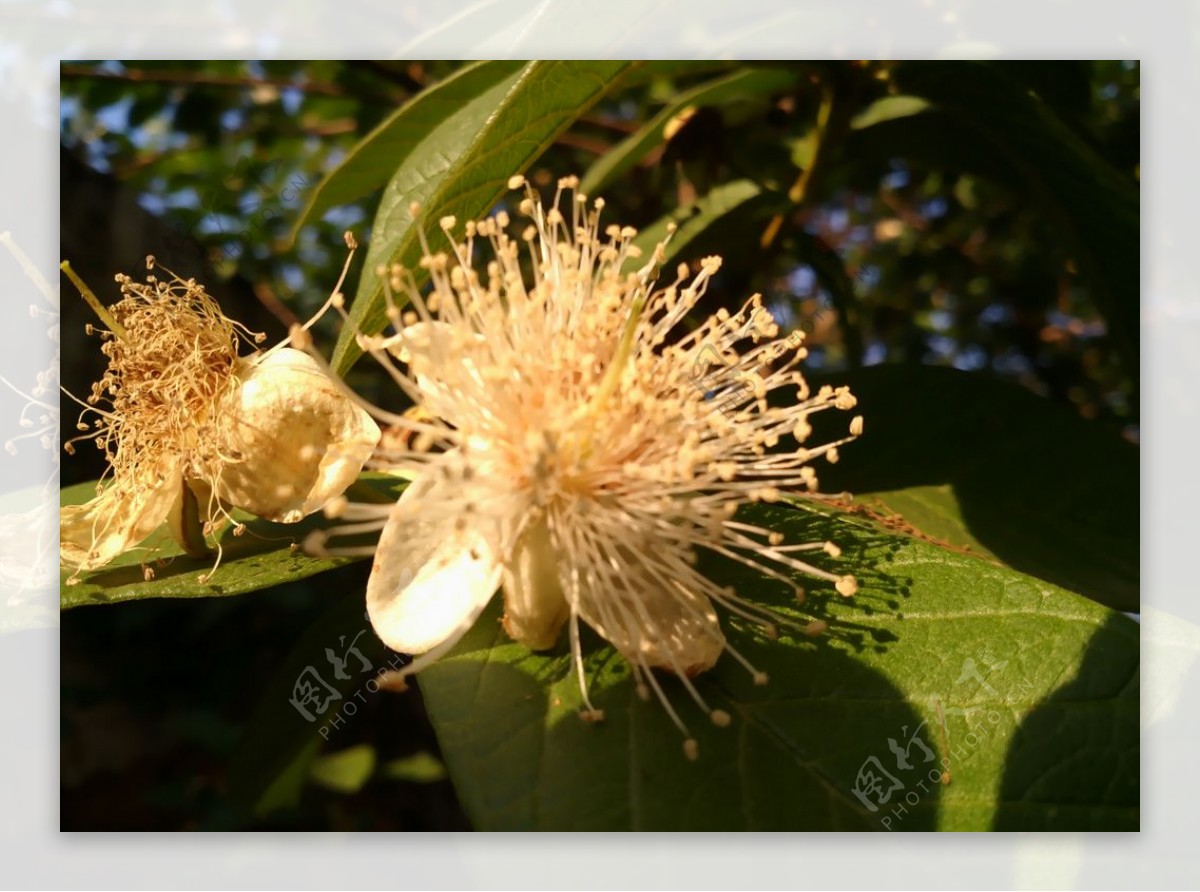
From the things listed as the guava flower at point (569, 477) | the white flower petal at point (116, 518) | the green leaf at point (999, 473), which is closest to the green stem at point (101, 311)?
the white flower petal at point (116, 518)

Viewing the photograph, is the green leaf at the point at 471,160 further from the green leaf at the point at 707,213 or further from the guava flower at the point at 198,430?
the green leaf at the point at 707,213

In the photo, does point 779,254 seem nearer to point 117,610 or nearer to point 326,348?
point 326,348

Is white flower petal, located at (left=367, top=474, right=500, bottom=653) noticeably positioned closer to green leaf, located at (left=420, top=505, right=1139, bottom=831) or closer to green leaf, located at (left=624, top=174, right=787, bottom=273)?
green leaf, located at (left=420, top=505, right=1139, bottom=831)

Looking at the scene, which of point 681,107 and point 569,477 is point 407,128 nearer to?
point 681,107

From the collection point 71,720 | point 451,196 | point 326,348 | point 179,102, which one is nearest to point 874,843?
point 451,196

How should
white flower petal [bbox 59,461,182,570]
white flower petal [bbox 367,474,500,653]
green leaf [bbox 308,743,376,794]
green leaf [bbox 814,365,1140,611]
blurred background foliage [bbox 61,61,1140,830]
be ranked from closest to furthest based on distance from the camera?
white flower petal [bbox 367,474,500,653] < white flower petal [bbox 59,461,182,570] < green leaf [bbox 814,365,1140,611] < blurred background foliage [bbox 61,61,1140,830] < green leaf [bbox 308,743,376,794]

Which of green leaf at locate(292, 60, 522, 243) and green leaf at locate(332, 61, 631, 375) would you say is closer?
green leaf at locate(332, 61, 631, 375)

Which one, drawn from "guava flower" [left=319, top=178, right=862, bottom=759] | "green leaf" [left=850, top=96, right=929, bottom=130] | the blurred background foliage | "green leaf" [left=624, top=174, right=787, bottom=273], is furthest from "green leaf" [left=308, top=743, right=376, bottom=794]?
"green leaf" [left=850, top=96, right=929, bottom=130]

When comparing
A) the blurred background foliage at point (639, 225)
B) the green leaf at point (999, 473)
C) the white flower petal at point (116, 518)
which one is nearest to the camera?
the white flower petal at point (116, 518)
